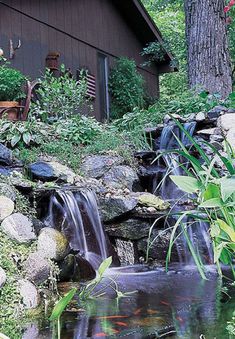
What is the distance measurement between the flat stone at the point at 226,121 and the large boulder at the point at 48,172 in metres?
2.48

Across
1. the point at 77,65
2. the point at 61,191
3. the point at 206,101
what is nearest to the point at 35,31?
the point at 77,65

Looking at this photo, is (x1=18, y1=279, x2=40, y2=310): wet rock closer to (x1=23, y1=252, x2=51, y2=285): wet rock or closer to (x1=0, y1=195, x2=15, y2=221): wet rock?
(x1=23, y1=252, x2=51, y2=285): wet rock

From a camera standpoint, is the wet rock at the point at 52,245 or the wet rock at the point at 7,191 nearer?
the wet rock at the point at 52,245

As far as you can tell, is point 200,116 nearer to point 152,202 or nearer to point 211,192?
point 152,202

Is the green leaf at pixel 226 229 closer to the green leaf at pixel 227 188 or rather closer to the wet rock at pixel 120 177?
the green leaf at pixel 227 188

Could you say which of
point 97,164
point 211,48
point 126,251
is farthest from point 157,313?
point 211,48

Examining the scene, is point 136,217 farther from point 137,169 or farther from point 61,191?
point 137,169

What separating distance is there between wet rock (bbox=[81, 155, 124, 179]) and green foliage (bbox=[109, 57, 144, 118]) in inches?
216

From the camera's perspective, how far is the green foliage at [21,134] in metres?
6.21

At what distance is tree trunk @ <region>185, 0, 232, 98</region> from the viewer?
9.53 meters

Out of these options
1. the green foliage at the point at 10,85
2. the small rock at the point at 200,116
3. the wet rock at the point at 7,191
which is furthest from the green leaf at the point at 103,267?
the small rock at the point at 200,116

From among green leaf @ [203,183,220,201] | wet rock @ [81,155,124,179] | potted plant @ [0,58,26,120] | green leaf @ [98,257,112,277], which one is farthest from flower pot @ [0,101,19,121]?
green leaf @ [203,183,220,201]

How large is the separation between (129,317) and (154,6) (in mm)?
13594

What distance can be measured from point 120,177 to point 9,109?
6.85 ft
